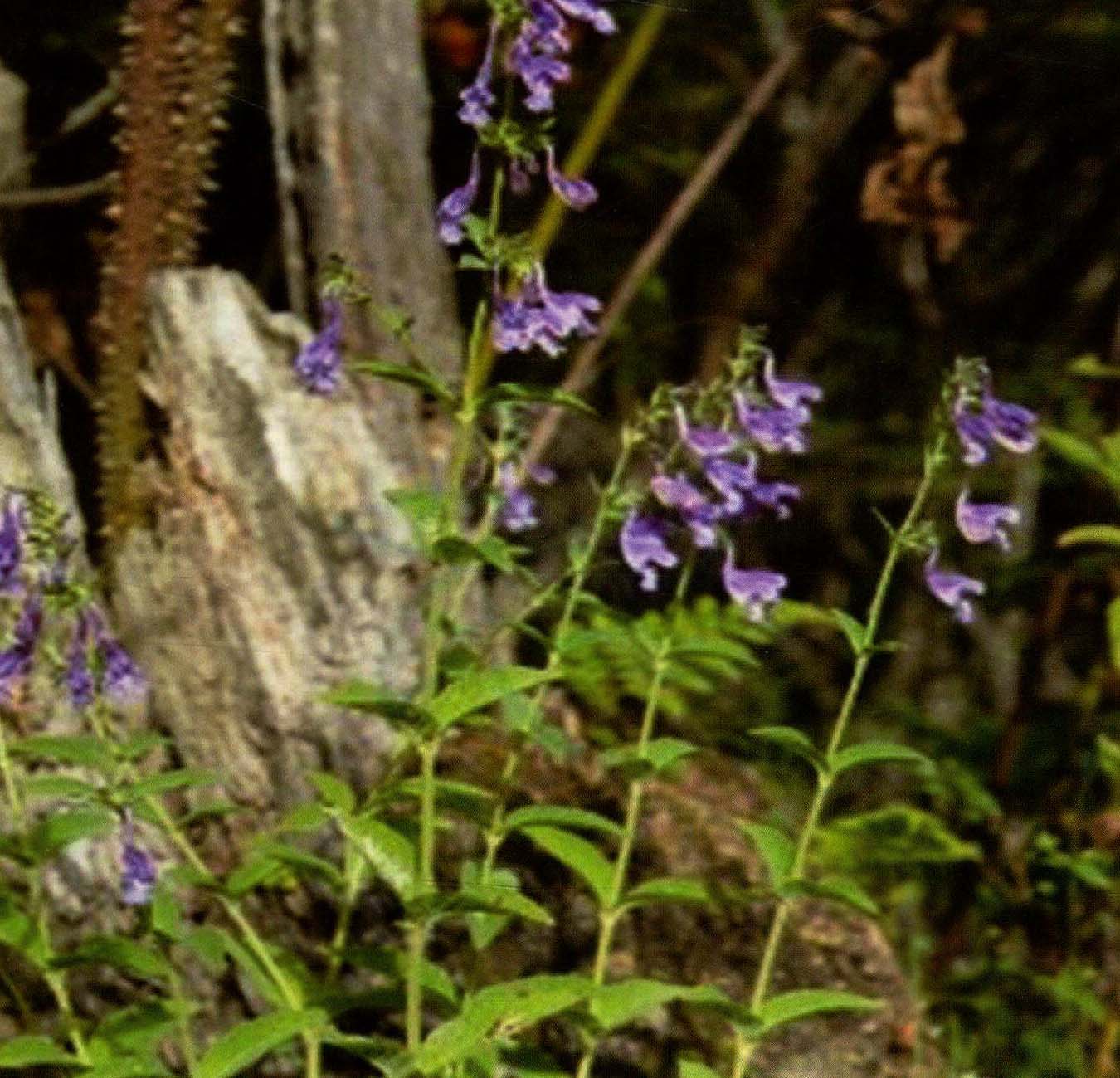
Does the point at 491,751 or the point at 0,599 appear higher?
the point at 0,599

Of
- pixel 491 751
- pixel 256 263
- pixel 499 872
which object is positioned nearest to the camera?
pixel 499 872

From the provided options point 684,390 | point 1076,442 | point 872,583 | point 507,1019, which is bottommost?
point 872,583

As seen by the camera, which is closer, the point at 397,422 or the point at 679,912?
the point at 679,912

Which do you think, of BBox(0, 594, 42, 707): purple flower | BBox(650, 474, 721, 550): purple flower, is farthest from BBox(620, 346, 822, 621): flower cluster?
BBox(0, 594, 42, 707): purple flower

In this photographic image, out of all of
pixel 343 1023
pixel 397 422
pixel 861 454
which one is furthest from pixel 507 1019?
pixel 861 454

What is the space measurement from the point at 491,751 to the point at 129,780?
1038 mm

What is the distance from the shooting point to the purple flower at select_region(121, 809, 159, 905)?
3.16 meters

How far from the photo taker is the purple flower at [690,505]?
3307mm

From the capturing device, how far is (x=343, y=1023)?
4.19 meters

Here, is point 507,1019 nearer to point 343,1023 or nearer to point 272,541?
point 343,1023

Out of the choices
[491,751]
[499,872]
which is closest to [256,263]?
[491,751]

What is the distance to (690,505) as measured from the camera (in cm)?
335

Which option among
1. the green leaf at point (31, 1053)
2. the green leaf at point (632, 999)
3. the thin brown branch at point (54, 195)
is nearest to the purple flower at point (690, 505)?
the green leaf at point (632, 999)

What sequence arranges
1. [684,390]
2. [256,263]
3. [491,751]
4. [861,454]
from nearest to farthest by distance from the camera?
[684,390]
[491,751]
[256,263]
[861,454]
